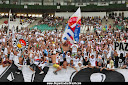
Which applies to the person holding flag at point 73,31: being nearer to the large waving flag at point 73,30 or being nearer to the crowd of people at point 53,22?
the large waving flag at point 73,30

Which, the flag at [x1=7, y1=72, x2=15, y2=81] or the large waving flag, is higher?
the large waving flag

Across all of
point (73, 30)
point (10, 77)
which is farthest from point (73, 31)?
point (10, 77)

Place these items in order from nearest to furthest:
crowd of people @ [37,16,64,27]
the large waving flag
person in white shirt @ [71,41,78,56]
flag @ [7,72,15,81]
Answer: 1. flag @ [7,72,15,81]
2. the large waving flag
3. person in white shirt @ [71,41,78,56]
4. crowd of people @ [37,16,64,27]

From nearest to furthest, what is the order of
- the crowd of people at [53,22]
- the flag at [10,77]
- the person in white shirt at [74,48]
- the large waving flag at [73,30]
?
the flag at [10,77]
the large waving flag at [73,30]
the person in white shirt at [74,48]
the crowd of people at [53,22]

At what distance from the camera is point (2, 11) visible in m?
42.7

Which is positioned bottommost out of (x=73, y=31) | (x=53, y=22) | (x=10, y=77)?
(x=10, y=77)

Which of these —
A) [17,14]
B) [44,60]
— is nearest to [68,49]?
[44,60]

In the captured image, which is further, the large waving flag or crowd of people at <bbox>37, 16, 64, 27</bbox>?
crowd of people at <bbox>37, 16, 64, 27</bbox>

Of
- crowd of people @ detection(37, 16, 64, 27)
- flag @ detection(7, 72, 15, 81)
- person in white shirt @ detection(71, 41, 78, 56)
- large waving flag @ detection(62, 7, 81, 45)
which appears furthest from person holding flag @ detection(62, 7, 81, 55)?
crowd of people @ detection(37, 16, 64, 27)

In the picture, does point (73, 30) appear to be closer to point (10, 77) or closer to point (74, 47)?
point (74, 47)

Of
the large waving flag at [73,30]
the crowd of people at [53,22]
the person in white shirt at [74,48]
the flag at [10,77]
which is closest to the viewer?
the flag at [10,77]

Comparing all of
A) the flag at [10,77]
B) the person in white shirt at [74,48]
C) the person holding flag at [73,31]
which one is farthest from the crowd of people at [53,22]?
the flag at [10,77]

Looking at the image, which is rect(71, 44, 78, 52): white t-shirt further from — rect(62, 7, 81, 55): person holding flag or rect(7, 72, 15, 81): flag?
rect(7, 72, 15, 81): flag

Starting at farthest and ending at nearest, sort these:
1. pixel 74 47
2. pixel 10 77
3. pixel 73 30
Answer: pixel 74 47, pixel 73 30, pixel 10 77
